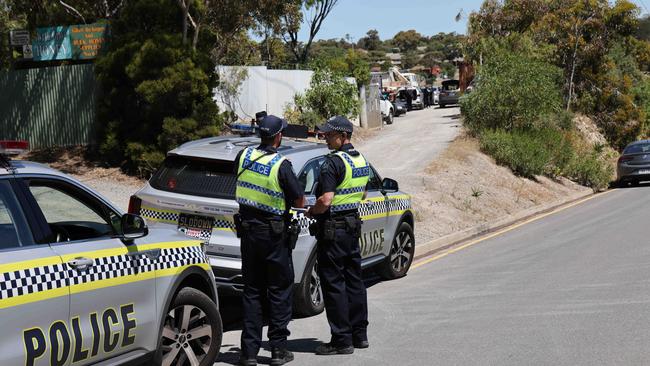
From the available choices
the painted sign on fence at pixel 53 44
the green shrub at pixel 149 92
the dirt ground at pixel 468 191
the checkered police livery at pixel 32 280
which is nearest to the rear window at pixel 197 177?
the checkered police livery at pixel 32 280

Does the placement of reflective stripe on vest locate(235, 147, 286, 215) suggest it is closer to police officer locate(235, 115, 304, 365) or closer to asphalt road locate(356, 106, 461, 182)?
police officer locate(235, 115, 304, 365)

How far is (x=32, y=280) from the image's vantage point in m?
4.45

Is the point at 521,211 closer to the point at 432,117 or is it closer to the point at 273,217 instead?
the point at 273,217

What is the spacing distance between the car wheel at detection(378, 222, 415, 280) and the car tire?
1.99 m

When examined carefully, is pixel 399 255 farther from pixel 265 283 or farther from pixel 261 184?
pixel 261 184

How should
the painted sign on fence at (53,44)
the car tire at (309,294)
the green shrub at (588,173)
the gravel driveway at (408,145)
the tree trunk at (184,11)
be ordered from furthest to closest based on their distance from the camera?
the green shrub at (588,173), the gravel driveway at (408,145), the painted sign on fence at (53,44), the tree trunk at (184,11), the car tire at (309,294)

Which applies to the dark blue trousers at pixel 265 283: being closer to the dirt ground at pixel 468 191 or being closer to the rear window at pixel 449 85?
the dirt ground at pixel 468 191

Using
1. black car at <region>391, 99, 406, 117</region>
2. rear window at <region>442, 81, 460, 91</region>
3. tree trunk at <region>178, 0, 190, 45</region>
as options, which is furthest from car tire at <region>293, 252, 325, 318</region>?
rear window at <region>442, 81, 460, 91</region>

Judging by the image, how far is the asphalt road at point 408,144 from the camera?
2293 cm

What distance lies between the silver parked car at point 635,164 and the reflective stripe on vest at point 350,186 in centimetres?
2224

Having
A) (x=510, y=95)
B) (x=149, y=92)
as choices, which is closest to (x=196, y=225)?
(x=149, y=92)

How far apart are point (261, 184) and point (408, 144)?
76.9ft

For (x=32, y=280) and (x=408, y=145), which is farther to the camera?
(x=408, y=145)

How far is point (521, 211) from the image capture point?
65.3 ft
